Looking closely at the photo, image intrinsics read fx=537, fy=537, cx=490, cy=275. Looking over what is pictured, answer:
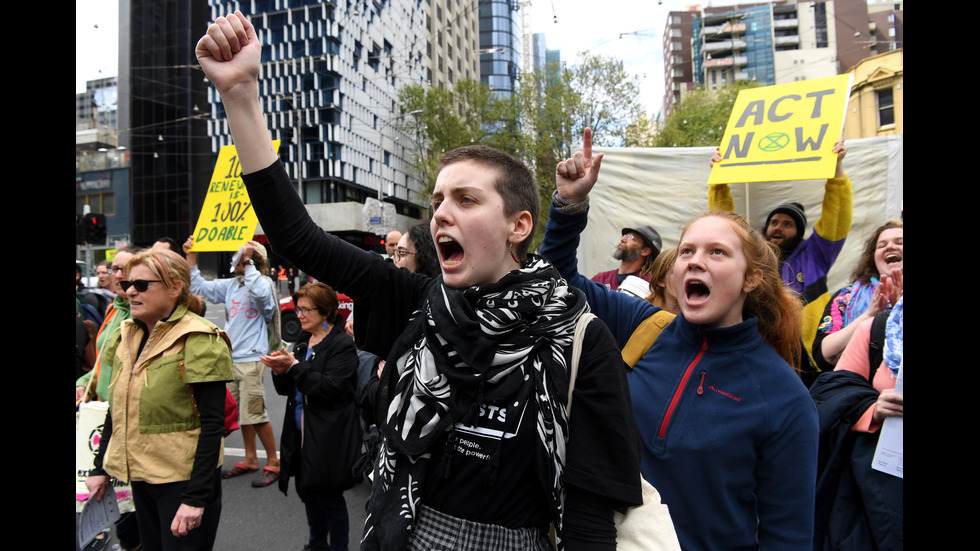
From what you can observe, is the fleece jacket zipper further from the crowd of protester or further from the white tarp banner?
the white tarp banner

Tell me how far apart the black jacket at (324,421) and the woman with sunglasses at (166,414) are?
61 centimetres

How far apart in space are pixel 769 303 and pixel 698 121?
95.5 ft

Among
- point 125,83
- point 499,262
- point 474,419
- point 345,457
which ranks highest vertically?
point 125,83

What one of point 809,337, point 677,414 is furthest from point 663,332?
point 809,337

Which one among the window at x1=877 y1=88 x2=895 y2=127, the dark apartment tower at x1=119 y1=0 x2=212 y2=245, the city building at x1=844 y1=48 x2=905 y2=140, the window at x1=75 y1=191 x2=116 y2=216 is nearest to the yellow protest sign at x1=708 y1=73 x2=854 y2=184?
the city building at x1=844 y1=48 x2=905 y2=140

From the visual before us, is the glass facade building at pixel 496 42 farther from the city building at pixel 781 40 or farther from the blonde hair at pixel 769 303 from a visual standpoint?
the blonde hair at pixel 769 303

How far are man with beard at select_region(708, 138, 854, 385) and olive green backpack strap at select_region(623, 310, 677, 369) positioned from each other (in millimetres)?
2174

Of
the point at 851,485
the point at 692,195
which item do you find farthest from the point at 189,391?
the point at 692,195

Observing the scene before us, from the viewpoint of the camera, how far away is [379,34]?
35.5 meters

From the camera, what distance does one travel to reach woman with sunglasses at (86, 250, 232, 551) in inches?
101

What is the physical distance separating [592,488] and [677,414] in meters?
0.60

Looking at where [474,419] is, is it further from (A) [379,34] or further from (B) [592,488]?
(A) [379,34]

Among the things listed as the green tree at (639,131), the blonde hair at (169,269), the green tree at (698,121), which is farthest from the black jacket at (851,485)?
the green tree at (698,121)

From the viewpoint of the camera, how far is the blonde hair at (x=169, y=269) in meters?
2.76
